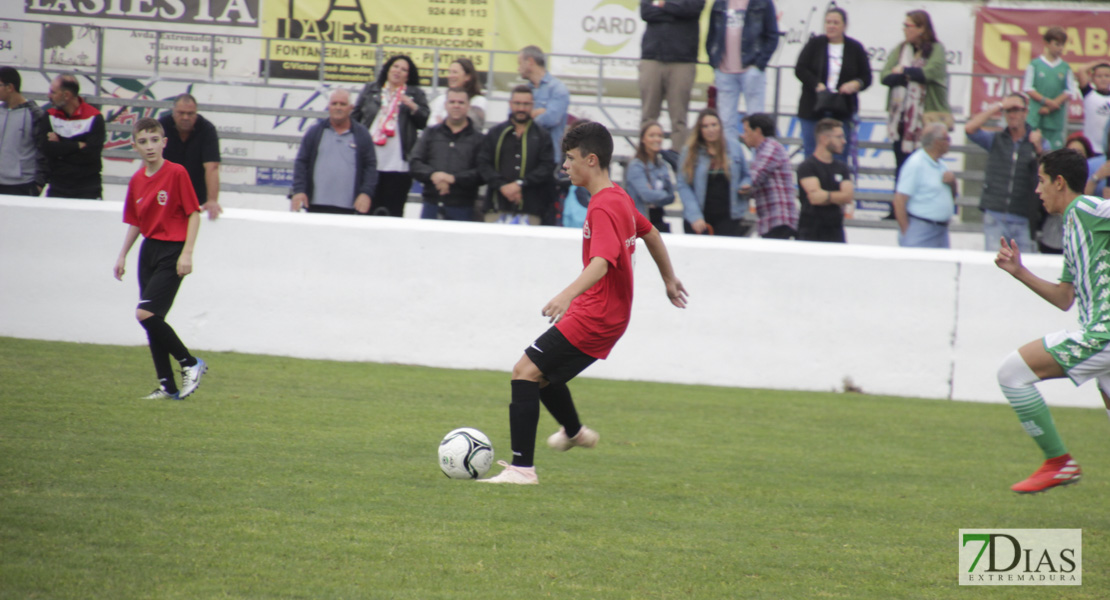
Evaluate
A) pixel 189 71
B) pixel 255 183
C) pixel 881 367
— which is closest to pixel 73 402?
pixel 881 367

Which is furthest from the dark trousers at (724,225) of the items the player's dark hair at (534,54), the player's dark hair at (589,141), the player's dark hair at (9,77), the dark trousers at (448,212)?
the player's dark hair at (9,77)

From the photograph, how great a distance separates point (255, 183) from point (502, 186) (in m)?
6.52

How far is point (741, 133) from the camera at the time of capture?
13.2 meters

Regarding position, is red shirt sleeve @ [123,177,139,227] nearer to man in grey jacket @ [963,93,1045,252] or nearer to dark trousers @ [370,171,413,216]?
dark trousers @ [370,171,413,216]

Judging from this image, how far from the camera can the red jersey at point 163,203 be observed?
7789 mm

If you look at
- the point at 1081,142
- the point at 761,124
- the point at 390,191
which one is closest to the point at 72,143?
the point at 390,191

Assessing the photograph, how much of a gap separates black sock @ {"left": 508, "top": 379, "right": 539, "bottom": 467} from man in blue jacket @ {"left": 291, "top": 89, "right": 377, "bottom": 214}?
5692 mm

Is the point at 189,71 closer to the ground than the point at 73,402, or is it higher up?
higher up

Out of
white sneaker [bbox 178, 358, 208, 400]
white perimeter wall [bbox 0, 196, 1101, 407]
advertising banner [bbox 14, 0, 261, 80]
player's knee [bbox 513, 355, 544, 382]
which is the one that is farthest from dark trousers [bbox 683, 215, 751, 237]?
advertising banner [bbox 14, 0, 261, 80]

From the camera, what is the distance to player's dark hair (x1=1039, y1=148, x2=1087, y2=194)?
222 inches

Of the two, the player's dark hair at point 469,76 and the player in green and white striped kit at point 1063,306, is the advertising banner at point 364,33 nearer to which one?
the player's dark hair at point 469,76

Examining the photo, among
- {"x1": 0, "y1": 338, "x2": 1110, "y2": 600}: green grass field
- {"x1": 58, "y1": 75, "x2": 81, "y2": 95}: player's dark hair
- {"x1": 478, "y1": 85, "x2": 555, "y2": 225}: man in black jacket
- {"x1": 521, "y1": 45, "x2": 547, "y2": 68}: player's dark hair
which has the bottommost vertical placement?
{"x1": 0, "y1": 338, "x2": 1110, "y2": 600}: green grass field

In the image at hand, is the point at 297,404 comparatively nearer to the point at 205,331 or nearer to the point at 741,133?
the point at 205,331

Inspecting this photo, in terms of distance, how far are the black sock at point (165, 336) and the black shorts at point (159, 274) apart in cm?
7
